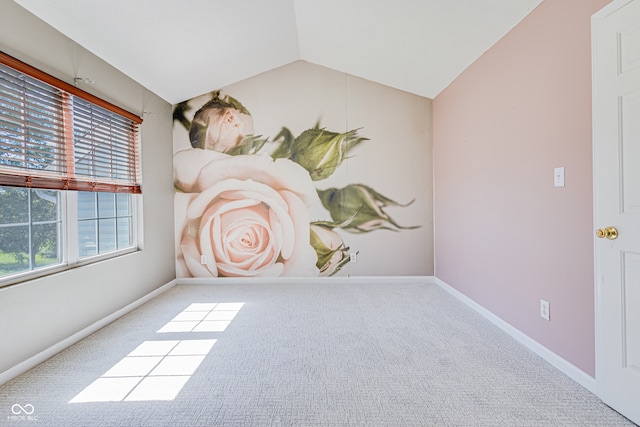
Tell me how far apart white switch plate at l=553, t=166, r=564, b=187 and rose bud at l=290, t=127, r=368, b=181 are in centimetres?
232

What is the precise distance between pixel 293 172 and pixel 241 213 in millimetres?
849

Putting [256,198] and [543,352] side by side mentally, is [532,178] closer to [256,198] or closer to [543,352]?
[543,352]

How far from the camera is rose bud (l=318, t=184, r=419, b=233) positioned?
3.97 m

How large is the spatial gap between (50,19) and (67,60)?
27 cm

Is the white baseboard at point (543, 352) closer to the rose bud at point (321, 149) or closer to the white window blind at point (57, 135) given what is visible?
the rose bud at point (321, 149)

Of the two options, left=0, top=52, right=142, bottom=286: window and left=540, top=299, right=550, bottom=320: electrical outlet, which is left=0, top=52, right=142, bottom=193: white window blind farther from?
left=540, top=299, right=550, bottom=320: electrical outlet

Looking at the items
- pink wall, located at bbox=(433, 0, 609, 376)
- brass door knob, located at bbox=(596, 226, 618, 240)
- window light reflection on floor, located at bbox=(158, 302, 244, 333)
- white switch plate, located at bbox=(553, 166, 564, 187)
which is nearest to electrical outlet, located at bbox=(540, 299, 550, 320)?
pink wall, located at bbox=(433, 0, 609, 376)

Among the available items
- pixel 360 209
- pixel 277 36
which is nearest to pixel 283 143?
pixel 277 36

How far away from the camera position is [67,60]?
228 centimetres

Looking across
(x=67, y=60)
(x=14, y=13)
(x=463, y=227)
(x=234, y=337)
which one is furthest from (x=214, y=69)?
(x=463, y=227)

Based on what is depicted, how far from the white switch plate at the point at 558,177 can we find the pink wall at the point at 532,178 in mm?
33

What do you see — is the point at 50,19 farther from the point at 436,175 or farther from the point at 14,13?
the point at 436,175

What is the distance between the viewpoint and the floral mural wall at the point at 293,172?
12.9 feet

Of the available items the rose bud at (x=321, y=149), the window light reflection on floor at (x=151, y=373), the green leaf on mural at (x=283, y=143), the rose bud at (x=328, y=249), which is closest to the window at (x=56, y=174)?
the window light reflection on floor at (x=151, y=373)
